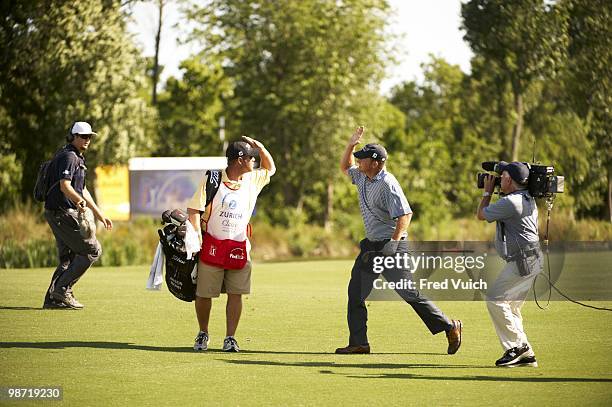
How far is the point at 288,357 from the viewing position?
1191cm

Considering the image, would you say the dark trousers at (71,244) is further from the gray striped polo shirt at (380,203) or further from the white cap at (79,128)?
the gray striped polo shirt at (380,203)

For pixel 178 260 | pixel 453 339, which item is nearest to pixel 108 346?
pixel 178 260

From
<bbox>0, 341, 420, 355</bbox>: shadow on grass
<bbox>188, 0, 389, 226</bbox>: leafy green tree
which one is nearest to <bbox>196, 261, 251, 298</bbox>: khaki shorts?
<bbox>0, 341, 420, 355</bbox>: shadow on grass

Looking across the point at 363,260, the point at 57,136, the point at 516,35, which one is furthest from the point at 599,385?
the point at 516,35

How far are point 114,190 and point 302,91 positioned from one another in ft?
32.7

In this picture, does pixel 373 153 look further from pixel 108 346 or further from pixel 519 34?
pixel 519 34

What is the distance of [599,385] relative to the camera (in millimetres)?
10086

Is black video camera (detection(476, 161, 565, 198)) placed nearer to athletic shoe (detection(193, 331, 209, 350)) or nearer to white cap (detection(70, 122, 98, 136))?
athletic shoe (detection(193, 331, 209, 350))

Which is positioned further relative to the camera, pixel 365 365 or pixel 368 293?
pixel 368 293

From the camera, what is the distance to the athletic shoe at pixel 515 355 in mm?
11078

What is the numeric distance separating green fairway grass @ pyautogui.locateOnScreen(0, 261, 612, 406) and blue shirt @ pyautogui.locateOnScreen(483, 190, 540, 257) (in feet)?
3.67

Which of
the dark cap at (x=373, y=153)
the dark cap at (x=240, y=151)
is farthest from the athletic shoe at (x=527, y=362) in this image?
the dark cap at (x=240, y=151)

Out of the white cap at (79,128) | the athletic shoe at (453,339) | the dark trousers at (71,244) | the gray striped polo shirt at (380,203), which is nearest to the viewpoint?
A: the gray striped polo shirt at (380,203)

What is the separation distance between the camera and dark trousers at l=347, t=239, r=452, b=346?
12.0 m
